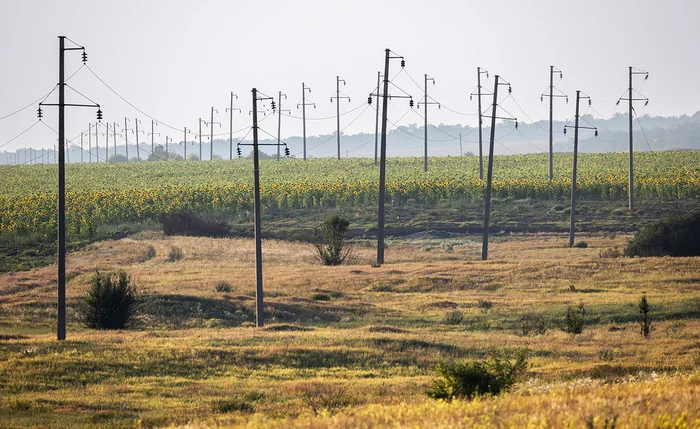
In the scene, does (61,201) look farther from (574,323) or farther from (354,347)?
(574,323)

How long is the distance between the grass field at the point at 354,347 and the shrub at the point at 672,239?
3598 mm

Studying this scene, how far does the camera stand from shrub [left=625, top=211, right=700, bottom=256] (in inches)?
1916

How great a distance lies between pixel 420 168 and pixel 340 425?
11219 centimetres

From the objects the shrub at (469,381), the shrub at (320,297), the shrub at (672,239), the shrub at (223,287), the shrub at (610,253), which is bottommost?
the shrub at (320,297)

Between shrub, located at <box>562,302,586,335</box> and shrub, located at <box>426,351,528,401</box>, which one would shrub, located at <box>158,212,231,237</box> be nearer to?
shrub, located at <box>562,302,586,335</box>

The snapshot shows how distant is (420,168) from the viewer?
122 metres

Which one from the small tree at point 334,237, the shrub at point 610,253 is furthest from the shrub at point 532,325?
the small tree at point 334,237

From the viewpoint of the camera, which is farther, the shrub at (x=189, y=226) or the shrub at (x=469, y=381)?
the shrub at (x=189, y=226)

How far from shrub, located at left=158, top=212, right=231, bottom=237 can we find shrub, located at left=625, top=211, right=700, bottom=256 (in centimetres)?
Result: 3399

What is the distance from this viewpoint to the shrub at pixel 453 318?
3241 centimetres

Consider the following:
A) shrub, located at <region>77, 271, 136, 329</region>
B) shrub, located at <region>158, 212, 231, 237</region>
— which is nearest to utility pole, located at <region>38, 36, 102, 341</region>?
shrub, located at <region>77, 271, 136, 329</region>

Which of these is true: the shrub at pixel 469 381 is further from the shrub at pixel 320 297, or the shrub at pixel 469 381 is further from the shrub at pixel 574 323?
the shrub at pixel 320 297

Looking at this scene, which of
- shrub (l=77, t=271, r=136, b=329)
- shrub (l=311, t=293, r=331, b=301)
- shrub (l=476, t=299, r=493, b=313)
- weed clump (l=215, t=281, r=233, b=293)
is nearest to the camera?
shrub (l=77, t=271, r=136, b=329)

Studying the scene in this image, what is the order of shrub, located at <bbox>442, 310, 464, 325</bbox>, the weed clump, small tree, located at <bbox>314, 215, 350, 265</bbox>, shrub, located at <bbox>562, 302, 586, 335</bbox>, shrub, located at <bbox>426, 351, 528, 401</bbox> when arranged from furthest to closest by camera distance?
1. small tree, located at <bbox>314, 215, 350, 265</bbox>
2. the weed clump
3. shrub, located at <bbox>442, 310, 464, 325</bbox>
4. shrub, located at <bbox>562, 302, 586, 335</bbox>
5. shrub, located at <bbox>426, 351, 528, 401</bbox>
